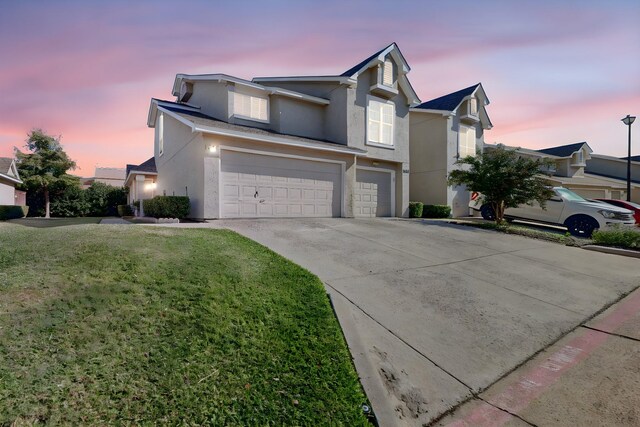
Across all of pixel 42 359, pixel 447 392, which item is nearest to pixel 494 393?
pixel 447 392

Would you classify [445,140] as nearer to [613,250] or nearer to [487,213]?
[487,213]

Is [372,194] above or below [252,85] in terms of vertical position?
below

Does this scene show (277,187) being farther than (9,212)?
No

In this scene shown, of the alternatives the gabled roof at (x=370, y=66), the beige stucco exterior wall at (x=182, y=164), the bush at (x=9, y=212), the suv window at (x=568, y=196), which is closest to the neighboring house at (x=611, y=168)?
the suv window at (x=568, y=196)

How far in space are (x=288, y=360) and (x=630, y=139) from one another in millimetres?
25832

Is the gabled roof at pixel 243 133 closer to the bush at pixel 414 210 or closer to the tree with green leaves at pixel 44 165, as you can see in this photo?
the bush at pixel 414 210

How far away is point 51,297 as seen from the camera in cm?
320

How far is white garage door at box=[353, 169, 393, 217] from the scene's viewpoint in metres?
14.5

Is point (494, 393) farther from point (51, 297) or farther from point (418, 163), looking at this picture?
point (418, 163)

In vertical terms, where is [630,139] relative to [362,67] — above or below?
below

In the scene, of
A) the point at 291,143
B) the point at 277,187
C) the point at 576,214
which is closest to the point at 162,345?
the point at 277,187

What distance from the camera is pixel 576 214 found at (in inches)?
467

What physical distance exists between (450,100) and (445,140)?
10.2 ft

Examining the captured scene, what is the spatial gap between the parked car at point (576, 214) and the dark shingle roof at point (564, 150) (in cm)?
2031
